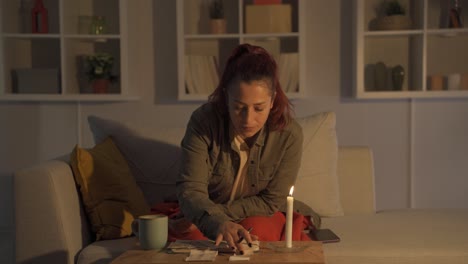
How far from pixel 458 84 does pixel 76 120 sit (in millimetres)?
2398

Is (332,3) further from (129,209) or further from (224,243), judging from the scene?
(224,243)

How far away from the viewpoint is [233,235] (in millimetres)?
1501

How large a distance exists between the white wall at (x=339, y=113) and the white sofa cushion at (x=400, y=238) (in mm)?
1201

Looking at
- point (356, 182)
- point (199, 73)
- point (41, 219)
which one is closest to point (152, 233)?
point (41, 219)

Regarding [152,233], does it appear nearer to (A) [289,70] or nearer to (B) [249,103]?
(B) [249,103]

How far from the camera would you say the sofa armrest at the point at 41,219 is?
6.54ft

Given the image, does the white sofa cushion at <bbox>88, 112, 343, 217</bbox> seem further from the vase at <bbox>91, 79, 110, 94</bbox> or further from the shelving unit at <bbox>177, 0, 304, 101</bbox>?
the vase at <bbox>91, 79, 110, 94</bbox>

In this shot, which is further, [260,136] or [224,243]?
[260,136]

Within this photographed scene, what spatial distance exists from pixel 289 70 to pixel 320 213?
134 cm

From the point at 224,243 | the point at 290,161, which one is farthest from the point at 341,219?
the point at 224,243

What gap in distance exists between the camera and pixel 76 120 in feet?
12.6

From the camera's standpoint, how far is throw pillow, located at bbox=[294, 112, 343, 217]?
244 cm

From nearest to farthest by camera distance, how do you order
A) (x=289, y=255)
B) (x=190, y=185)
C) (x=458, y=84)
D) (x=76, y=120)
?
(x=289, y=255), (x=190, y=185), (x=458, y=84), (x=76, y=120)

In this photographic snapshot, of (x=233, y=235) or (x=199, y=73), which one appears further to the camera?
(x=199, y=73)
